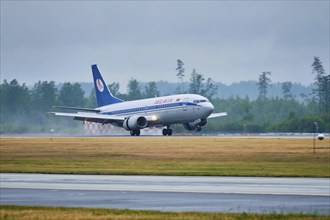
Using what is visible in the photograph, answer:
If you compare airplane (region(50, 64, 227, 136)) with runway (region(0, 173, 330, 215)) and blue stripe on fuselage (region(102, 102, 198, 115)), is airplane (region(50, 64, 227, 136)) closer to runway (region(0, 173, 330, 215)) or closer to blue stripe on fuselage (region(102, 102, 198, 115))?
blue stripe on fuselage (region(102, 102, 198, 115))

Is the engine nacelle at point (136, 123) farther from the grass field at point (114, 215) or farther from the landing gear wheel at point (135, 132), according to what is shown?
the grass field at point (114, 215)

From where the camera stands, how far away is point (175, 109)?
87812 mm

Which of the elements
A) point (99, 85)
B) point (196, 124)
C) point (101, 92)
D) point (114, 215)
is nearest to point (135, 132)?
point (196, 124)

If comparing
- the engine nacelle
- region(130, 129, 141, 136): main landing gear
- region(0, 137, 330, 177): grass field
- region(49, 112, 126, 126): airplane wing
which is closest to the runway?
region(0, 137, 330, 177): grass field

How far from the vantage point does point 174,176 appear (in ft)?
126

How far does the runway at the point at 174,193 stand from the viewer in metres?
25.8

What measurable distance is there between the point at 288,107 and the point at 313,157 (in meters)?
99.6

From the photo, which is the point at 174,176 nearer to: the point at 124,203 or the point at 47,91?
the point at 124,203

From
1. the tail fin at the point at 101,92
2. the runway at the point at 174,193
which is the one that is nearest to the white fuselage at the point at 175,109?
the tail fin at the point at 101,92

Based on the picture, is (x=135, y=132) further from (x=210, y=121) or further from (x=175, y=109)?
(x=210, y=121)

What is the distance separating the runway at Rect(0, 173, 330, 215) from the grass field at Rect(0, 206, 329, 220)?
45.2 inches

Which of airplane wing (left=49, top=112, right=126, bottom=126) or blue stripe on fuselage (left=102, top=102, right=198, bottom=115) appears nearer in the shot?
blue stripe on fuselage (left=102, top=102, right=198, bottom=115)

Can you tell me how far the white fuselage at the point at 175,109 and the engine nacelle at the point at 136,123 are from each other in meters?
0.82

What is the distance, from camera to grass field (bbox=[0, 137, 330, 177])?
138 ft
